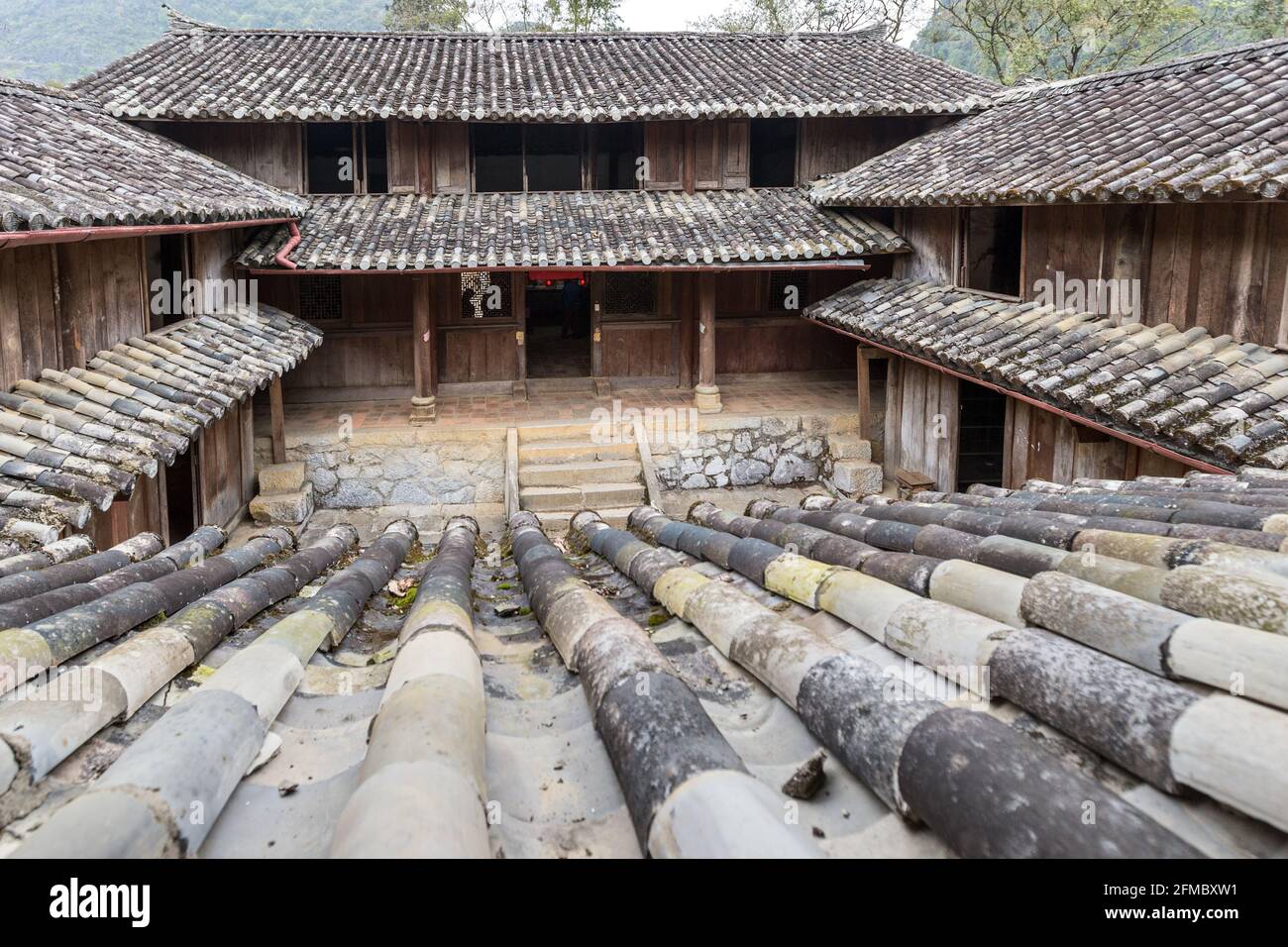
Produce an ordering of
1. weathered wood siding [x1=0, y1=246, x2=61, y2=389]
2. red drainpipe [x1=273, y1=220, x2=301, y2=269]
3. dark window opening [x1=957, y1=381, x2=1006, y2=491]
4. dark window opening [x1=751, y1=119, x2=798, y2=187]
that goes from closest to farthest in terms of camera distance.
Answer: weathered wood siding [x1=0, y1=246, x2=61, y2=389]
red drainpipe [x1=273, y1=220, x2=301, y2=269]
dark window opening [x1=957, y1=381, x2=1006, y2=491]
dark window opening [x1=751, y1=119, x2=798, y2=187]

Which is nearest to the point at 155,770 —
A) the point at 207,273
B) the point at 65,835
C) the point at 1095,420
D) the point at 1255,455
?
the point at 65,835

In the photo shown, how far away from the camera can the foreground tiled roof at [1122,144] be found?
308 inches

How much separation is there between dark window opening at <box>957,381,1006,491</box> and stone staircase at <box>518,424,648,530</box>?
4846 millimetres

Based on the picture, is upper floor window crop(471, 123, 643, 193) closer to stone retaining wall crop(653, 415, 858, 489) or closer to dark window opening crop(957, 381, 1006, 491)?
stone retaining wall crop(653, 415, 858, 489)

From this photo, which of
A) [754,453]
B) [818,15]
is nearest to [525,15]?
[818,15]

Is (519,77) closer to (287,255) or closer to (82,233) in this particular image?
(287,255)

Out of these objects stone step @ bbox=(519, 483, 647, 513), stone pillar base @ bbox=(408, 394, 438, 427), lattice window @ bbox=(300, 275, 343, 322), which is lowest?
stone step @ bbox=(519, 483, 647, 513)

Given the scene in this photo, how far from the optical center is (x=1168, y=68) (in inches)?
452

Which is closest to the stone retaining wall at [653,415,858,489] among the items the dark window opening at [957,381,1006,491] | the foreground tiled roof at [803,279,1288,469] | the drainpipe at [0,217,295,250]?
the dark window opening at [957,381,1006,491]

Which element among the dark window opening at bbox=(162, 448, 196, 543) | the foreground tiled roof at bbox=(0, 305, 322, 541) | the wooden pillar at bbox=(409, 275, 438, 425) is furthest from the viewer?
the wooden pillar at bbox=(409, 275, 438, 425)

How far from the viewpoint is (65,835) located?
6.63 feet

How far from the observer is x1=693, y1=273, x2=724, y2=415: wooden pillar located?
1589 centimetres

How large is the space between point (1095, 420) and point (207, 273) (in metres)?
11.3

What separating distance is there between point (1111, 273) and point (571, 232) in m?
8.41
